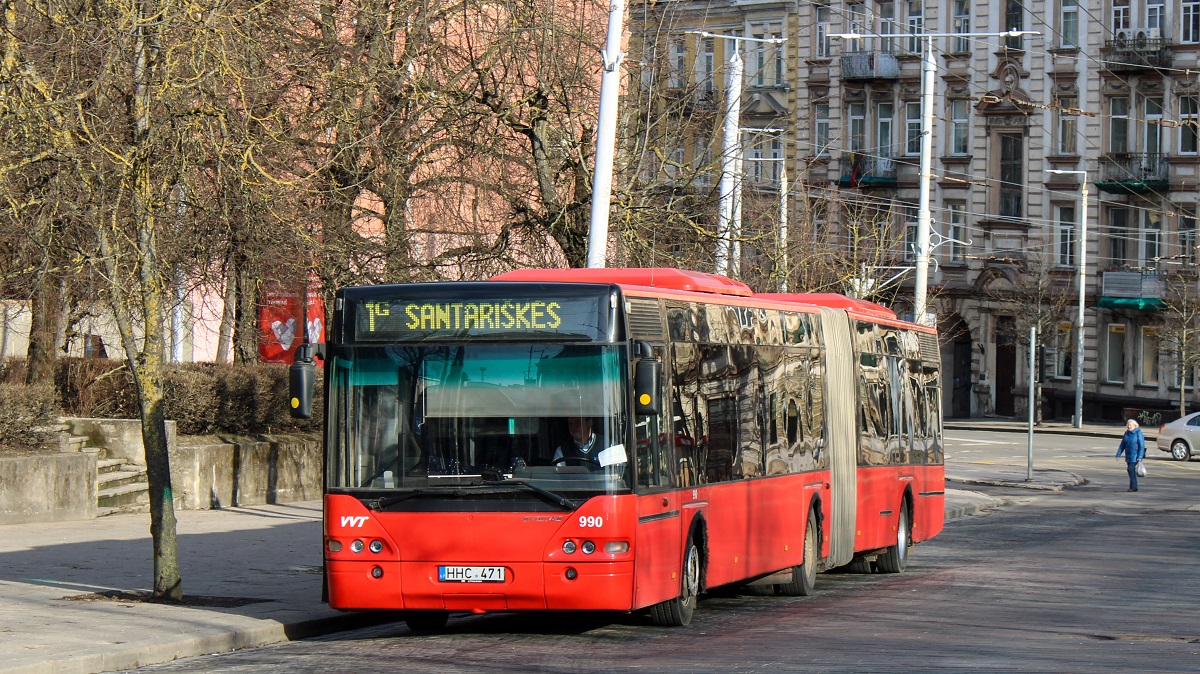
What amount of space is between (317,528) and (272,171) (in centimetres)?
453

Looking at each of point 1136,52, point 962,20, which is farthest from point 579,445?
point 962,20

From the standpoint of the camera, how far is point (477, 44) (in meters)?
24.7

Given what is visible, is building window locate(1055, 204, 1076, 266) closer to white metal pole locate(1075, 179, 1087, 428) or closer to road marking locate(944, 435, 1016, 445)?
white metal pole locate(1075, 179, 1087, 428)

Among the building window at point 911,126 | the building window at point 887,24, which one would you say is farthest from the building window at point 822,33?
the building window at point 911,126

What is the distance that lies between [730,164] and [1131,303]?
4129cm

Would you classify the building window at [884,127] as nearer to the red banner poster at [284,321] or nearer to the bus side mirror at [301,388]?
the red banner poster at [284,321]

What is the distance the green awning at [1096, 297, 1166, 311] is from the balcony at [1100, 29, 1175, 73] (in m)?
8.15

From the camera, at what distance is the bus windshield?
12586 millimetres

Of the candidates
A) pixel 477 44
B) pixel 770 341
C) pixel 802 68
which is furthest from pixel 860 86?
pixel 770 341

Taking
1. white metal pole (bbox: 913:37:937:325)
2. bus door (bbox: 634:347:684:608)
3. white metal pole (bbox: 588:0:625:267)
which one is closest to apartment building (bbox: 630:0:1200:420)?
white metal pole (bbox: 913:37:937:325)

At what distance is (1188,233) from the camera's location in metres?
62.8

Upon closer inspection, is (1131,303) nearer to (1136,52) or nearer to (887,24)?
(1136,52)

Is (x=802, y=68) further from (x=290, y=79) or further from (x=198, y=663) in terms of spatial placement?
(x=198, y=663)

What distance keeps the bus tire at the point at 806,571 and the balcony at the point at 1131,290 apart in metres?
48.3
